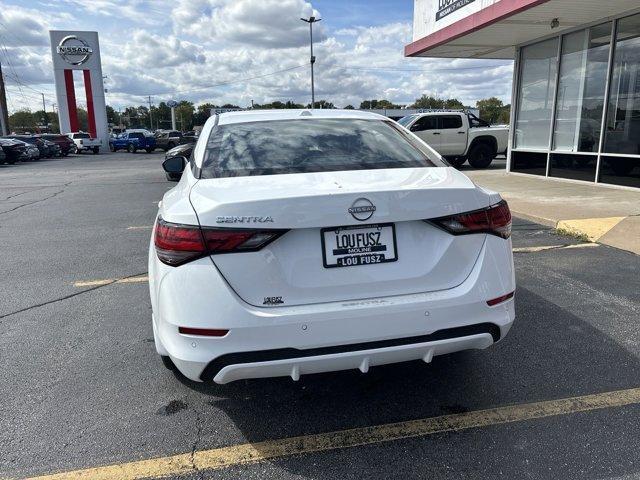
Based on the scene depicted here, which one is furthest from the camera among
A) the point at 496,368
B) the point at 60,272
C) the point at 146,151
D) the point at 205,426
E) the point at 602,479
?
the point at 146,151

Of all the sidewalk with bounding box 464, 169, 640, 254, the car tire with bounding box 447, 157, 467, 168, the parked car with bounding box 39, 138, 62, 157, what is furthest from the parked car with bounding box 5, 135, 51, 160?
the sidewalk with bounding box 464, 169, 640, 254

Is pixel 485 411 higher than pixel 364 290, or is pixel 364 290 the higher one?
pixel 364 290

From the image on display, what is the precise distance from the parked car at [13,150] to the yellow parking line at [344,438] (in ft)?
102

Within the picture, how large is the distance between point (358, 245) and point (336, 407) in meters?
1.07

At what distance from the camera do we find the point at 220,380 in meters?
2.44

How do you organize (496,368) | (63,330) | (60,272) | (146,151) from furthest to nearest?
(146,151), (60,272), (63,330), (496,368)

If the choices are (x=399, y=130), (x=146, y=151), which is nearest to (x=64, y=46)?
(x=146, y=151)

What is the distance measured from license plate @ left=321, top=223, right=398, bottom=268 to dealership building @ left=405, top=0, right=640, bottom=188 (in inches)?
344

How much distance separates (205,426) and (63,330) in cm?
199

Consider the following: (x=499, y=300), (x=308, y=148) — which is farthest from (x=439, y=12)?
(x=499, y=300)

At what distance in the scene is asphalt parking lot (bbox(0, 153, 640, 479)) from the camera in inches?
96.2

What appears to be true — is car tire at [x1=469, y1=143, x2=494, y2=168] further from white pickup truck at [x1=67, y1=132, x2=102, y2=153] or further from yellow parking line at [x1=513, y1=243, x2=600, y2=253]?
white pickup truck at [x1=67, y1=132, x2=102, y2=153]

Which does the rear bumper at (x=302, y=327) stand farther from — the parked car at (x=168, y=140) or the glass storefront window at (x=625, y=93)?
the parked car at (x=168, y=140)

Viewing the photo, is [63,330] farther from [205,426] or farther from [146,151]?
[146,151]
